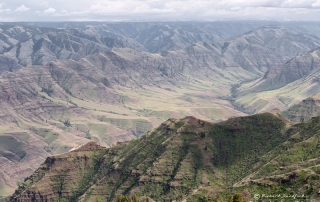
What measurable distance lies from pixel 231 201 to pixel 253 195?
57.1 metres

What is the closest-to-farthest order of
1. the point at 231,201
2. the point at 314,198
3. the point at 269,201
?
1. the point at 231,201
2. the point at 314,198
3. the point at 269,201

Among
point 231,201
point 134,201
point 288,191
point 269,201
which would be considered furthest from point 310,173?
point 134,201

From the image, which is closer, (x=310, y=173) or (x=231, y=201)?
(x=231, y=201)

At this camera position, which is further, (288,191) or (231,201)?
(288,191)

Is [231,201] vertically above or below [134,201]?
above

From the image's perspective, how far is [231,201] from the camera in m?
144

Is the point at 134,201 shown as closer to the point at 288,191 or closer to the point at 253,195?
the point at 253,195

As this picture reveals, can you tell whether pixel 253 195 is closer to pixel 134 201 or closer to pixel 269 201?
pixel 269 201

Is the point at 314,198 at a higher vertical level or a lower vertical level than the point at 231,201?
lower

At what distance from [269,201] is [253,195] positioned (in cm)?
1007

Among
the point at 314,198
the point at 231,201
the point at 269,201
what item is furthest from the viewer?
the point at 269,201

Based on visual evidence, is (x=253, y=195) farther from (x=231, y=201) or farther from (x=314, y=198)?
(x=231, y=201)

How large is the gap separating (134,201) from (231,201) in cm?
5005

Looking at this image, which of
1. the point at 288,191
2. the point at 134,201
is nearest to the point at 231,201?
the point at 134,201
